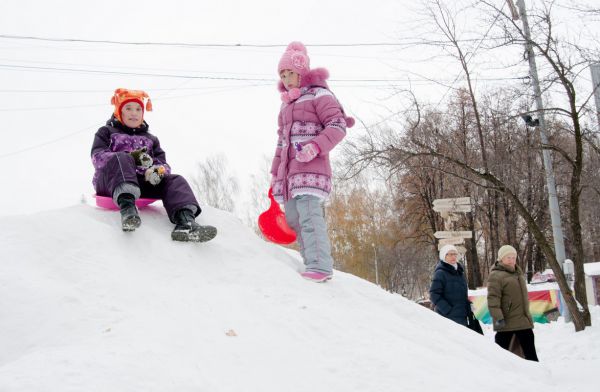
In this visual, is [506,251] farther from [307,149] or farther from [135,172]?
[135,172]

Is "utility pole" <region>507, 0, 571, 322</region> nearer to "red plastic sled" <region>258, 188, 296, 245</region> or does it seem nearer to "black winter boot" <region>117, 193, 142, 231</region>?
"red plastic sled" <region>258, 188, 296, 245</region>

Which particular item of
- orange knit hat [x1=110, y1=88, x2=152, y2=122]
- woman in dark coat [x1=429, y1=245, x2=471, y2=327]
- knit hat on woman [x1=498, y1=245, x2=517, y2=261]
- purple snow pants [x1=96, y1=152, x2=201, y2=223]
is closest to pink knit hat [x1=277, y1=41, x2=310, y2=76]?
orange knit hat [x1=110, y1=88, x2=152, y2=122]

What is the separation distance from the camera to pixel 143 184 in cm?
422

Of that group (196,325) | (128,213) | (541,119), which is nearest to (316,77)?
(128,213)

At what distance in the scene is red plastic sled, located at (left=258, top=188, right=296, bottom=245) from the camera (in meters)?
4.88

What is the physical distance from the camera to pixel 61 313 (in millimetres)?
2580

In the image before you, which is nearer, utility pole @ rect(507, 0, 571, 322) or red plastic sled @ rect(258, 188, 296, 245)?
red plastic sled @ rect(258, 188, 296, 245)

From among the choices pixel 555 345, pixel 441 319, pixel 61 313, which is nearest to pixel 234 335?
pixel 61 313

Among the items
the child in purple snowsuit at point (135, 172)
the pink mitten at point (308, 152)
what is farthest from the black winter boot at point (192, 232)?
the pink mitten at point (308, 152)

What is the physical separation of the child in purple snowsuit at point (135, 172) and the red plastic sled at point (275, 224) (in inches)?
34.6

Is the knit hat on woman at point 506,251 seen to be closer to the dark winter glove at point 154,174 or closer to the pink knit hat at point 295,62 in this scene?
the pink knit hat at point 295,62

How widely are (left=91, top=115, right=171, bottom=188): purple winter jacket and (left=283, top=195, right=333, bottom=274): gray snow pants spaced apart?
3.71ft

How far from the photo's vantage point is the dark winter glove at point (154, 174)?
4125 millimetres

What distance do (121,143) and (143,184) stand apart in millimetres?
401
